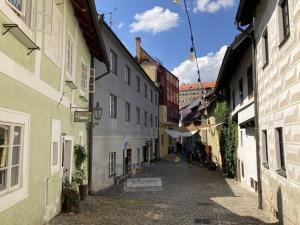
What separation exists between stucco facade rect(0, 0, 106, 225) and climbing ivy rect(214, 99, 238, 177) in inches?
425

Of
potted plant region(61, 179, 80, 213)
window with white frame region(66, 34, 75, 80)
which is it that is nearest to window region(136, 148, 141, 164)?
window with white frame region(66, 34, 75, 80)

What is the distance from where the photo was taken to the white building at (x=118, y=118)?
50.0 feet

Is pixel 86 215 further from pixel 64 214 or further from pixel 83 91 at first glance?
pixel 83 91

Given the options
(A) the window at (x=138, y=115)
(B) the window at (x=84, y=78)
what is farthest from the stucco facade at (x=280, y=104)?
(A) the window at (x=138, y=115)

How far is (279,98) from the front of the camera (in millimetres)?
8141

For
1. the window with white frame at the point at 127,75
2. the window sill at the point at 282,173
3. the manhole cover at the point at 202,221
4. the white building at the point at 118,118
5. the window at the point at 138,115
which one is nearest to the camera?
the window sill at the point at 282,173

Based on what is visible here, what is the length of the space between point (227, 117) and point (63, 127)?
12613mm

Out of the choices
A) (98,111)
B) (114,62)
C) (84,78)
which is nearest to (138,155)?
(114,62)

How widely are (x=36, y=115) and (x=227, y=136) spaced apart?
47.9ft

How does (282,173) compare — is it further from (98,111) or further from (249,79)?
(98,111)

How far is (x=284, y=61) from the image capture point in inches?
297

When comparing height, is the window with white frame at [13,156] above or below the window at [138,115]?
below

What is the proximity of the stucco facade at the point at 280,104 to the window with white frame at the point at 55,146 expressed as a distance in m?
5.35

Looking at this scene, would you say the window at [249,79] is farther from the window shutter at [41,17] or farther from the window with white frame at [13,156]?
the window with white frame at [13,156]
